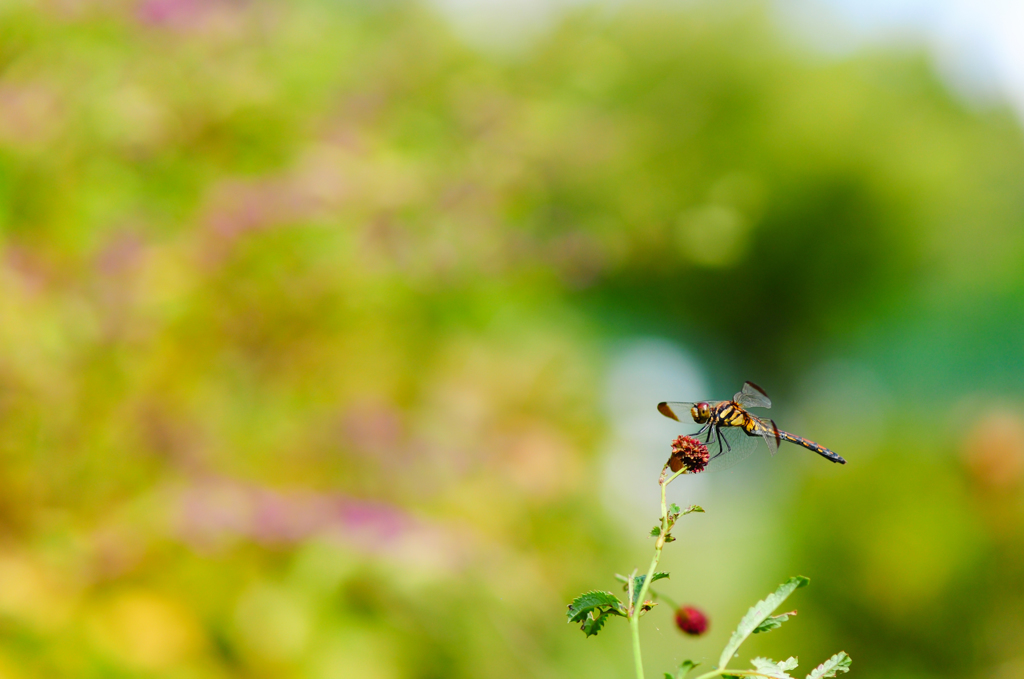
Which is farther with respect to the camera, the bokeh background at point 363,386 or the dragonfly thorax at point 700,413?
the bokeh background at point 363,386

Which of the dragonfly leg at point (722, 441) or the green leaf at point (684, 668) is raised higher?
the dragonfly leg at point (722, 441)

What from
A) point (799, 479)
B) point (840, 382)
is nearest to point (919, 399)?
point (840, 382)

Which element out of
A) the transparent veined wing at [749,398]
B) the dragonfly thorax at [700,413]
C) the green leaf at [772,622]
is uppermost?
the transparent veined wing at [749,398]

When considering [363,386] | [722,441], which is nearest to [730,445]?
[722,441]

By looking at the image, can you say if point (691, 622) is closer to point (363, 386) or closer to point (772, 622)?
point (772, 622)

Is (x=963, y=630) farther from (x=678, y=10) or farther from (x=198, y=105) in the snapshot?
(x=678, y=10)
